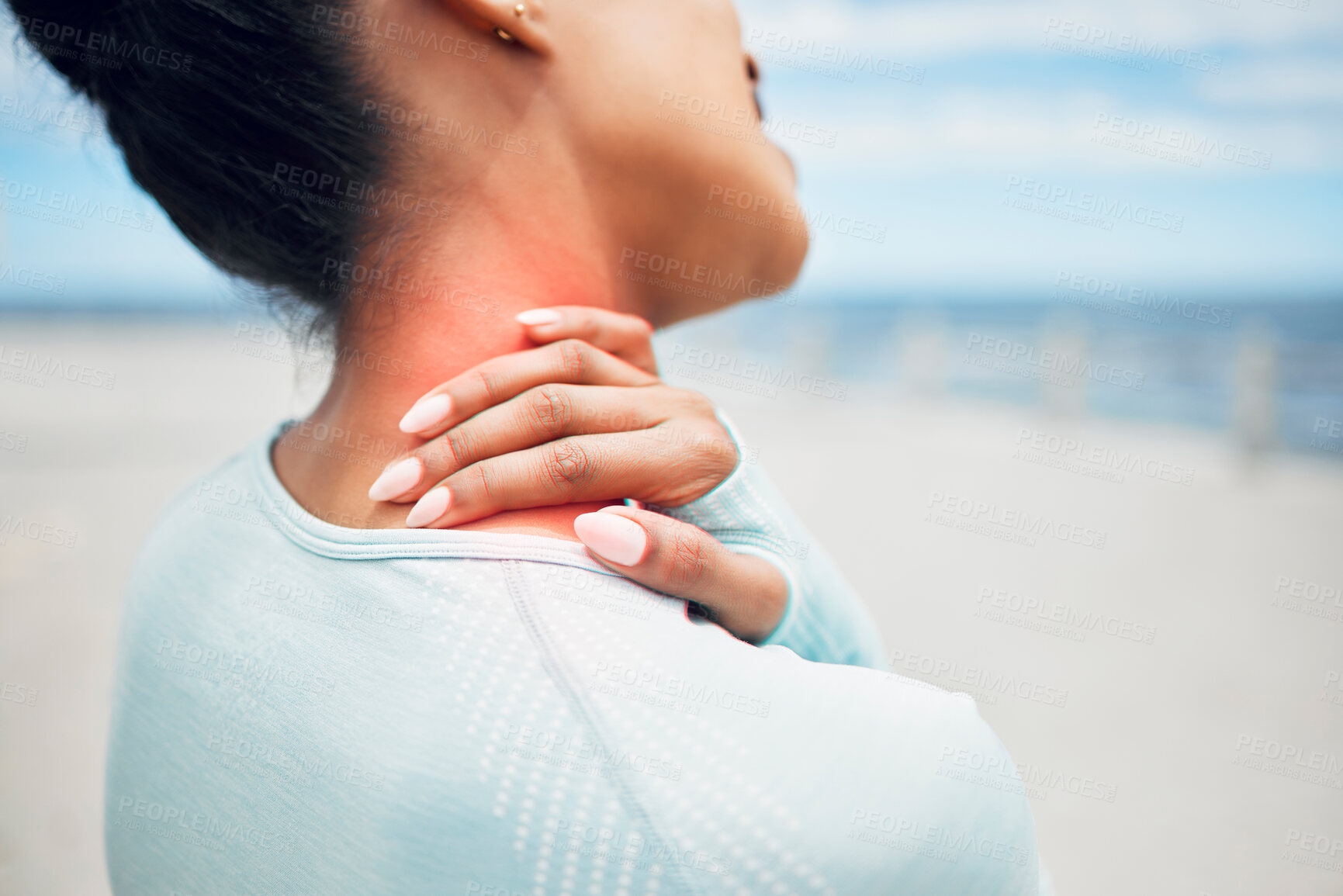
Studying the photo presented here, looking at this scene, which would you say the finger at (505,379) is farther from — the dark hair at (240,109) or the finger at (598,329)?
the dark hair at (240,109)

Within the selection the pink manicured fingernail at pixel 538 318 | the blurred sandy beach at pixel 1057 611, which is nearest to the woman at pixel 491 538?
the pink manicured fingernail at pixel 538 318

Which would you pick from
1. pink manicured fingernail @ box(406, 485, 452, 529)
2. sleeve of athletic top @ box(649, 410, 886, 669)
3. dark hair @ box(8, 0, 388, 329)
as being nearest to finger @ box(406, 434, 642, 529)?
pink manicured fingernail @ box(406, 485, 452, 529)

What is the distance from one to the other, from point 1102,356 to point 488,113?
12253 mm

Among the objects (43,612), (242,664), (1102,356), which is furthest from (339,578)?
(1102,356)

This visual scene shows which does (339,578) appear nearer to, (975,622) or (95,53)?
(95,53)

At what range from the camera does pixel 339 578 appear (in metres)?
0.86

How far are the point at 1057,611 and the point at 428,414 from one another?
4.97m

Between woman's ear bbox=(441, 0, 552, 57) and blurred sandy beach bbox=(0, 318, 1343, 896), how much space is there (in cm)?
64

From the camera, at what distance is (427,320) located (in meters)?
1.00

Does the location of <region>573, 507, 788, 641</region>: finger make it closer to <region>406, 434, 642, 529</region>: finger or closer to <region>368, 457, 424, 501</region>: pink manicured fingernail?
<region>406, 434, 642, 529</region>: finger

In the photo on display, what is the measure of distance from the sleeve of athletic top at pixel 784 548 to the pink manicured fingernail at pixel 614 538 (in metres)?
0.16

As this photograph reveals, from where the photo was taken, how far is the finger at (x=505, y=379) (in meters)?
0.90

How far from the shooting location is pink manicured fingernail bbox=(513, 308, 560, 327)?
3.25 feet

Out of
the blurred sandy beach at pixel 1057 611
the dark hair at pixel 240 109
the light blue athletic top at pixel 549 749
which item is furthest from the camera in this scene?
the blurred sandy beach at pixel 1057 611
